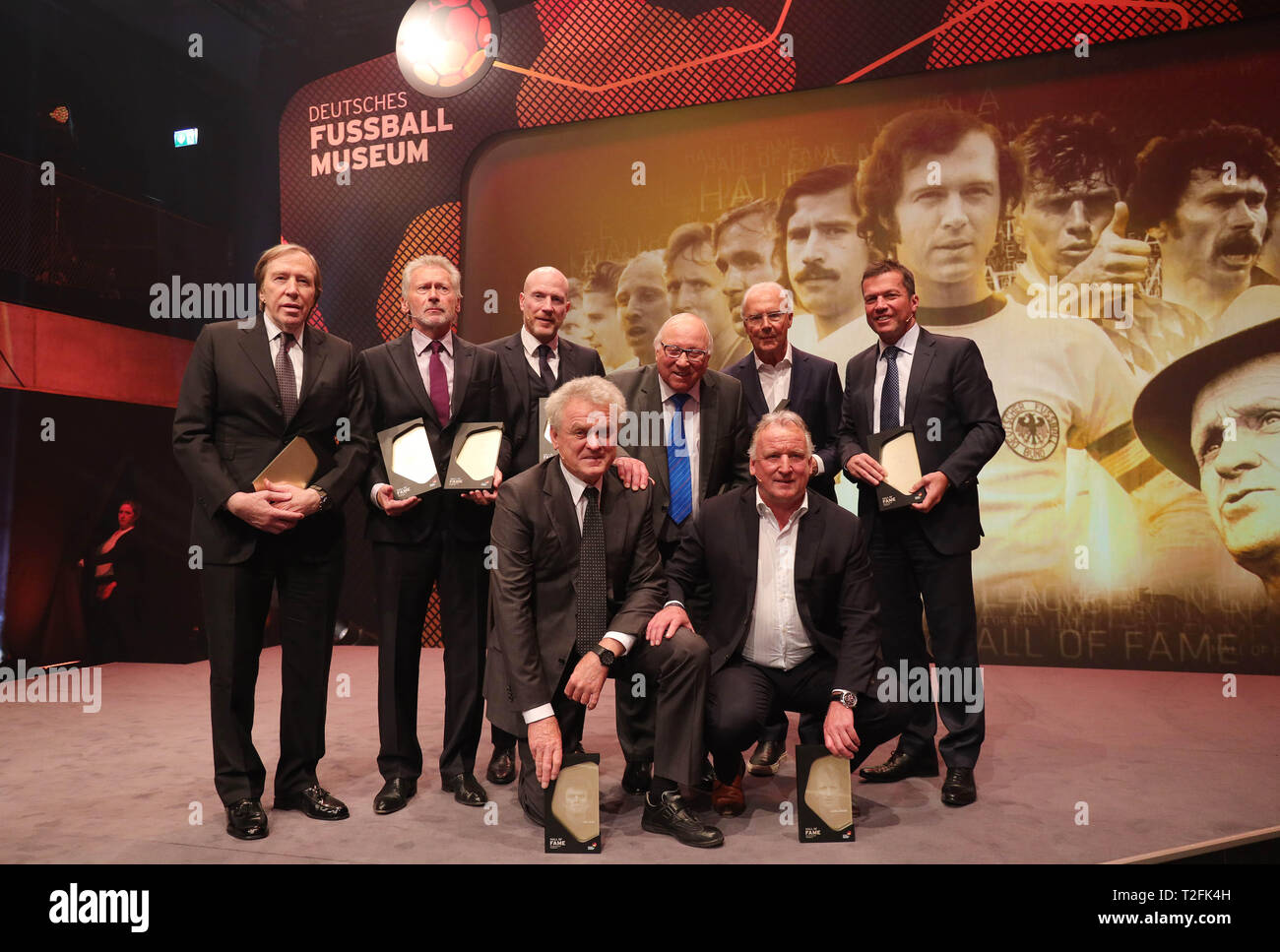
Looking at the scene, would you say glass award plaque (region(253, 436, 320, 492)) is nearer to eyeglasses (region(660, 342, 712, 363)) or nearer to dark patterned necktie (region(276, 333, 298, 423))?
dark patterned necktie (region(276, 333, 298, 423))

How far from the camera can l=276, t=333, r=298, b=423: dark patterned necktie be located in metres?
2.91

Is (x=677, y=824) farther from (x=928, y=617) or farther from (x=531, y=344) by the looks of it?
(x=531, y=344)

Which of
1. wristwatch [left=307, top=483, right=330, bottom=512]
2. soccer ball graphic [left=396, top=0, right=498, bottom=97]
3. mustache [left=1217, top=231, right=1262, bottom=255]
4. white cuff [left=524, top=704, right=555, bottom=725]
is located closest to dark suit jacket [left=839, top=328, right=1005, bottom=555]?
white cuff [left=524, top=704, right=555, bottom=725]

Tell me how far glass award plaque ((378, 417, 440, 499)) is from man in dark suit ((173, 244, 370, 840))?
0.28ft

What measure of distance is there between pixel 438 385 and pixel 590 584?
0.93 m

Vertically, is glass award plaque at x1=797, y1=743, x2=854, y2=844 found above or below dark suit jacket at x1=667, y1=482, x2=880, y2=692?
below

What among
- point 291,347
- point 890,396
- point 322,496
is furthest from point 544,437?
point 890,396

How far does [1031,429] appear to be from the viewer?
5.32 meters

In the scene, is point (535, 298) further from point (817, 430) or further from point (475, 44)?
point (475, 44)

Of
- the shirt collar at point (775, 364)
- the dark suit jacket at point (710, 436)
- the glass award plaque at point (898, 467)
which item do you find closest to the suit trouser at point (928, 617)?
the glass award plaque at point (898, 467)

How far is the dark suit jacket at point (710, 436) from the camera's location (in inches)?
Result: 127

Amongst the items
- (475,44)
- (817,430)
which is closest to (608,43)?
(475,44)

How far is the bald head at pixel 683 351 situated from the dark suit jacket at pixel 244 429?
3.53 ft

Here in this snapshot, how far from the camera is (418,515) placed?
308cm
